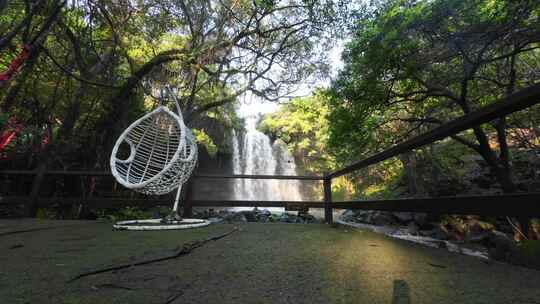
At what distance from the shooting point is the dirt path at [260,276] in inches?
35.5

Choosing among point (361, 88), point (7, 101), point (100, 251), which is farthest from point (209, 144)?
point (100, 251)

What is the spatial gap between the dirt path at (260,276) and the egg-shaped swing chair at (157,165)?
0.95 meters

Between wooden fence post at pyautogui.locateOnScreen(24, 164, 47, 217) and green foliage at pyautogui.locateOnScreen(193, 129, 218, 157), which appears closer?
wooden fence post at pyautogui.locateOnScreen(24, 164, 47, 217)

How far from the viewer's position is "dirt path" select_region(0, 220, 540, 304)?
0.90m

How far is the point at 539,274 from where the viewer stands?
3.85ft

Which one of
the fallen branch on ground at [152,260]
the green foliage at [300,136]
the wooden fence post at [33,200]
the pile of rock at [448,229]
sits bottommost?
the pile of rock at [448,229]

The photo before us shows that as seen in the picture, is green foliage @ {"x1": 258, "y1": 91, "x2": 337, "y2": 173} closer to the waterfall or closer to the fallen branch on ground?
the waterfall

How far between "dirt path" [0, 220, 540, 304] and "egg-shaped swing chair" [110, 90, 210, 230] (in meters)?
0.95

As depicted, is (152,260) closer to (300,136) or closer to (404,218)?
(404,218)

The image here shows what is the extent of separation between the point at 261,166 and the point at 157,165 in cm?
1211

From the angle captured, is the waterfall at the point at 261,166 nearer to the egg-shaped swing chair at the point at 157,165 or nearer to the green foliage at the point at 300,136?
the green foliage at the point at 300,136

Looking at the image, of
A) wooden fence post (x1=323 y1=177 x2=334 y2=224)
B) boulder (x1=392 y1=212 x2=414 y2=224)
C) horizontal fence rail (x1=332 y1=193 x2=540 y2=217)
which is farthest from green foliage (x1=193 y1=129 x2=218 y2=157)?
horizontal fence rail (x1=332 y1=193 x2=540 y2=217)

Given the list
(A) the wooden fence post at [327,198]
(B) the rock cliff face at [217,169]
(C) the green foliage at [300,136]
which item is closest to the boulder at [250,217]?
(A) the wooden fence post at [327,198]

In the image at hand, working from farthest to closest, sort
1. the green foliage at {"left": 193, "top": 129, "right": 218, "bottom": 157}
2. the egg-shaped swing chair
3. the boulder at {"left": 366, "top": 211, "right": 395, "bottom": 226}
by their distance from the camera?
1. the green foliage at {"left": 193, "top": 129, "right": 218, "bottom": 157}
2. the boulder at {"left": 366, "top": 211, "right": 395, "bottom": 226}
3. the egg-shaped swing chair
